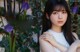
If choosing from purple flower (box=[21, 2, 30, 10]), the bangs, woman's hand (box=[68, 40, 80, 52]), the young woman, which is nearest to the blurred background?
purple flower (box=[21, 2, 30, 10])

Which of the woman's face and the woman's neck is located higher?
the woman's face

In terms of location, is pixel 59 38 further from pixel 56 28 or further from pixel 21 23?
pixel 21 23

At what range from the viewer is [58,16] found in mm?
2562

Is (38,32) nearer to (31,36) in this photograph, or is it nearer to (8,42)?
(31,36)

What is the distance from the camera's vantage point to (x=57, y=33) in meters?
2.72

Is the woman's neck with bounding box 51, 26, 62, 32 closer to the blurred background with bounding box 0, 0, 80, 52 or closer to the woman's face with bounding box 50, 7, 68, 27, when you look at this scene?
the woman's face with bounding box 50, 7, 68, 27

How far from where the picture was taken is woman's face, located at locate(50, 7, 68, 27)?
8.41 ft

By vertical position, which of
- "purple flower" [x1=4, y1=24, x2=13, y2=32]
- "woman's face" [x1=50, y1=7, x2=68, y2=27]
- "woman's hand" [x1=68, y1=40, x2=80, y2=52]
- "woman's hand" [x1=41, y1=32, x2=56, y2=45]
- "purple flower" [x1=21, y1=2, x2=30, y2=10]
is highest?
"purple flower" [x1=21, y1=2, x2=30, y2=10]

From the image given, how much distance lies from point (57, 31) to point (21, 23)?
0.51 meters

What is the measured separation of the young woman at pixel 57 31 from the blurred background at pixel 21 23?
41 cm

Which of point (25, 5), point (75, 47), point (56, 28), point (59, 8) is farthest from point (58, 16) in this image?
point (25, 5)

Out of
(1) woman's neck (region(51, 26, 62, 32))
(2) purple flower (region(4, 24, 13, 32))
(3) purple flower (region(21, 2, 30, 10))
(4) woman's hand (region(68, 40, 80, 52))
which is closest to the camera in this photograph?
(4) woman's hand (region(68, 40, 80, 52))

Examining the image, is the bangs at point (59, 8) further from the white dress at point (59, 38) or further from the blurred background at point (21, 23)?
the blurred background at point (21, 23)

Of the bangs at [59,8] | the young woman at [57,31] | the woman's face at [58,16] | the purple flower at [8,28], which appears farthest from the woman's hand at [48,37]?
the purple flower at [8,28]
